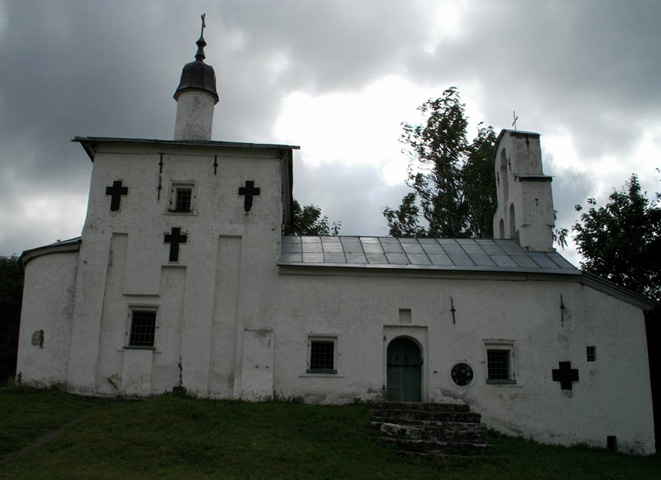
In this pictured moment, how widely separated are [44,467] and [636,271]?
19056 mm

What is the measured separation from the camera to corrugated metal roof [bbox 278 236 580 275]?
614 inches

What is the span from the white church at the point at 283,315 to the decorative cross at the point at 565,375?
0.08 feet

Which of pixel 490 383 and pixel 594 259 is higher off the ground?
pixel 594 259

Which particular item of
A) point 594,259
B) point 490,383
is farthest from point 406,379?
point 594,259

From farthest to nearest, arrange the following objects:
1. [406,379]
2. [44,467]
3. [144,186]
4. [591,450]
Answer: [144,186]
[406,379]
[591,450]
[44,467]

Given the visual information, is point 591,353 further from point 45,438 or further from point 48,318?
point 48,318

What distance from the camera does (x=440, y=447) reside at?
11.5 metres

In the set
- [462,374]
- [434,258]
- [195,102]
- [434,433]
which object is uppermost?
[195,102]

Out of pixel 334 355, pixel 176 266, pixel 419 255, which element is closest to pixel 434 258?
pixel 419 255

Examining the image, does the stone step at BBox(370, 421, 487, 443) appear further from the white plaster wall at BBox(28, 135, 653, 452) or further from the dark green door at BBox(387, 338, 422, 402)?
the dark green door at BBox(387, 338, 422, 402)

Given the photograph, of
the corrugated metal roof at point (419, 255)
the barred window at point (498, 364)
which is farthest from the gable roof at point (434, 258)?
the barred window at point (498, 364)

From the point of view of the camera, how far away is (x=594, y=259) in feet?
70.1

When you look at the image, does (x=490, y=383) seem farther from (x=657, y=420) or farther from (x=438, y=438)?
(x=657, y=420)

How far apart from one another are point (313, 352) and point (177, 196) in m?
5.72
